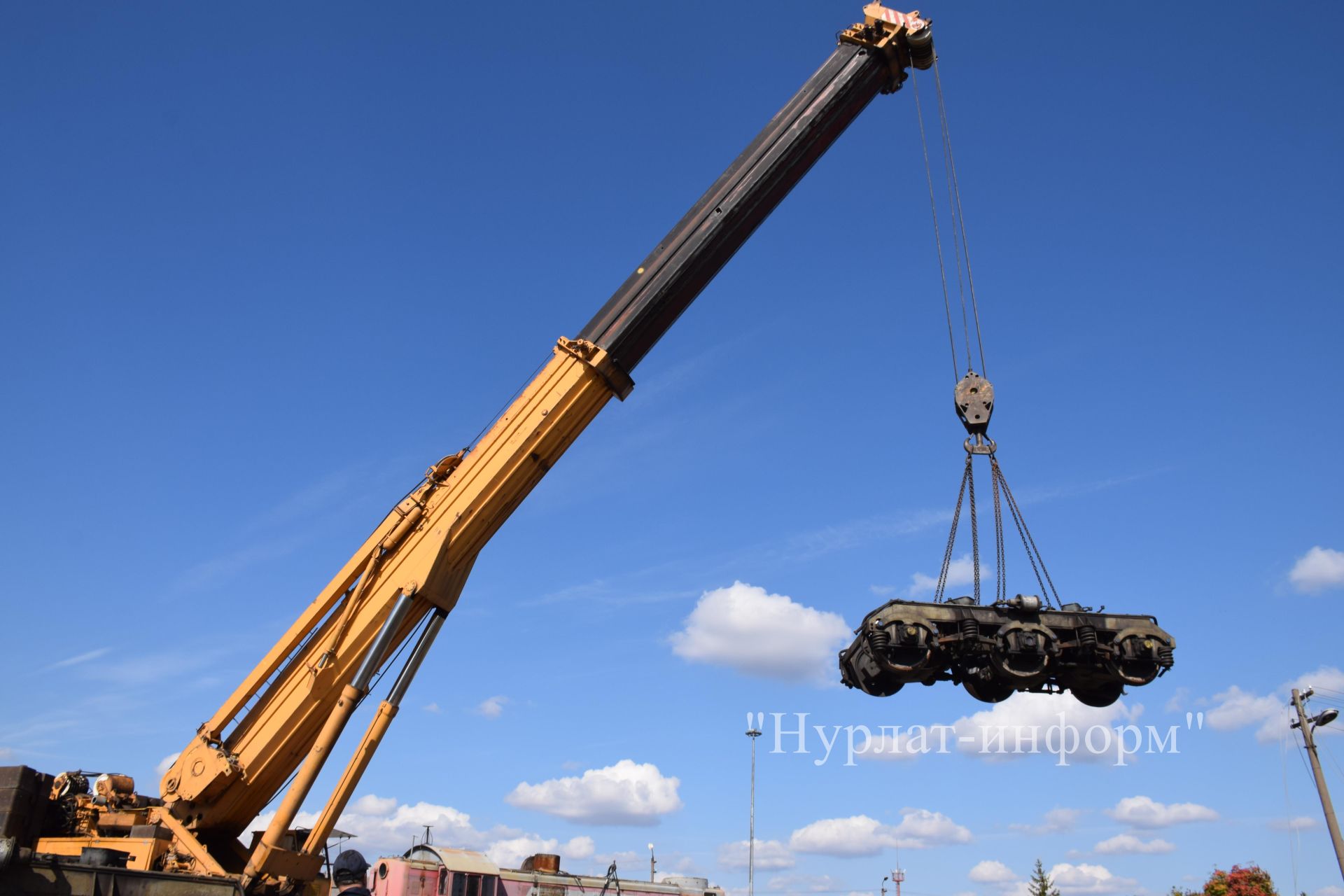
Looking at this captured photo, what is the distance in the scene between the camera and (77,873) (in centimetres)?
945

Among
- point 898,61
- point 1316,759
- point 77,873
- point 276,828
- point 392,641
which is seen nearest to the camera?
point 77,873

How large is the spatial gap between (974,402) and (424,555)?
725 cm

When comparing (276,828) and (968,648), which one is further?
(968,648)

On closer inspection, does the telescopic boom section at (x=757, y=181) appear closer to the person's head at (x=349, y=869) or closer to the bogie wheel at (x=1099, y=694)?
the bogie wheel at (x=1099, y=694)

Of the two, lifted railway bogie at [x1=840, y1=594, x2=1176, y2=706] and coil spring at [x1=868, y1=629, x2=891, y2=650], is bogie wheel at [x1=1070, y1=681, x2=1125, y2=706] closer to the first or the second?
lifted railway bogie at [x1=840, y1=594, x2=1176, y2=706]

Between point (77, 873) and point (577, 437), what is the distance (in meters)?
6.97

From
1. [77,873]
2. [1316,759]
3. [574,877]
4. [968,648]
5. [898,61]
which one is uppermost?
[898,61]

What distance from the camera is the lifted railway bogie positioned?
1217 cm

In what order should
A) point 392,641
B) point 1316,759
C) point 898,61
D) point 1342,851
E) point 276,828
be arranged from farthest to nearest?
point 1316,759 < point 1342,851 < point 898,61 < point 392,641 < point 276,828

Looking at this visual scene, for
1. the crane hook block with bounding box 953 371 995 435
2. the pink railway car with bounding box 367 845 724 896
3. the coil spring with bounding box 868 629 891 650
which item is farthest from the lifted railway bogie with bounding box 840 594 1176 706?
the pink railway car with bounding box 367 845 724 896

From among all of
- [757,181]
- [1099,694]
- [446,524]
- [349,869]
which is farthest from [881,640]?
[349,869]

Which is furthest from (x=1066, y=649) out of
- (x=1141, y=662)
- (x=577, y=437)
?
(x=577, y=437)

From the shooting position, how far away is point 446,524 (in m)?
12.5

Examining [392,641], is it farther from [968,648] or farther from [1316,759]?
[1316,759]
